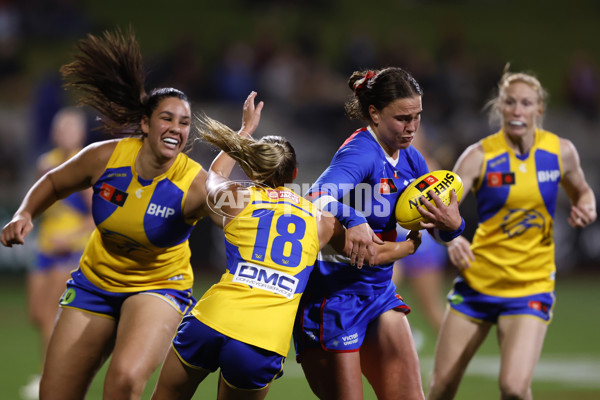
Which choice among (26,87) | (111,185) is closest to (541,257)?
(111,185)

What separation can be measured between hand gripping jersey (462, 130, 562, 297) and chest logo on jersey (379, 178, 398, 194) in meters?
1.23

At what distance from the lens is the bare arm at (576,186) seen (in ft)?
17.4

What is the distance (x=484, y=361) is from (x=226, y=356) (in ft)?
16.9

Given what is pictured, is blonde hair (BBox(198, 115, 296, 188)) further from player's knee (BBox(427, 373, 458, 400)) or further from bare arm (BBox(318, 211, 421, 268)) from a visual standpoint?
player's knee (BBox(427, 373, 458, 400))

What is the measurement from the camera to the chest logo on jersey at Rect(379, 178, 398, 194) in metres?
4.21

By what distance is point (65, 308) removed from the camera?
455cm

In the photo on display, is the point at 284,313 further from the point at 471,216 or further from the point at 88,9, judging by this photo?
the point at 88,9

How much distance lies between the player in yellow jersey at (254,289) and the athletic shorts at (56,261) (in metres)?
3.89

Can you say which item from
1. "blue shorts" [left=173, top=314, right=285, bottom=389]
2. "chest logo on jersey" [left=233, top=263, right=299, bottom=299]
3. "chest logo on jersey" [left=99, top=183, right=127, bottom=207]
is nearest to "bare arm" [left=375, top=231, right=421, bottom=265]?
"chest logo on jersey" [left=233, top=263, right=299, bottom=299]

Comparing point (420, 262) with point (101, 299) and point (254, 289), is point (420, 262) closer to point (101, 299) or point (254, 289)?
point (101, 299)

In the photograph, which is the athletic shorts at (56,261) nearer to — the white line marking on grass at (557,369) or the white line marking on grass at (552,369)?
the white line marking on grass at (552,369)

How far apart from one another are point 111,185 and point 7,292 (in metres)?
8.80

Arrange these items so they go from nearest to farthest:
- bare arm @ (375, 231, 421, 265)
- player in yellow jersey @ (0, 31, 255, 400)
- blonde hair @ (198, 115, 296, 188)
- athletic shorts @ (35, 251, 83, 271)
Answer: blonde hair @ (198, 115, 296, 188), bare arm @ (375, 231, 421, 265), player in yellow jersey @ (0, 31, 255, 400), athletic shorts @ (35, 251, 83, 271)

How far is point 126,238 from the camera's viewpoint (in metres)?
4.52
